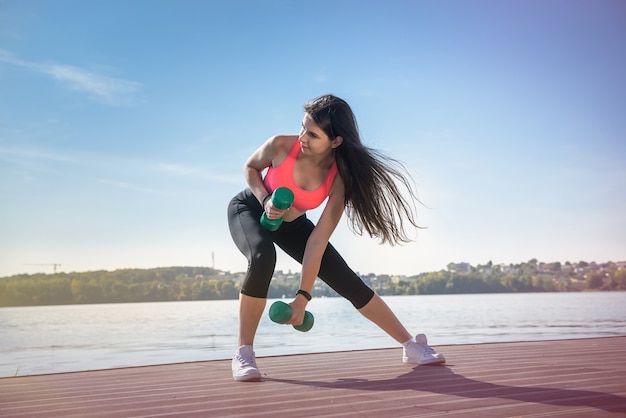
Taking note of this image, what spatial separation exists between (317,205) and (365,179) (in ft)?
0.96

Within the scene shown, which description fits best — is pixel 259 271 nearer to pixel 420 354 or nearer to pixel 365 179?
pixel 365 179

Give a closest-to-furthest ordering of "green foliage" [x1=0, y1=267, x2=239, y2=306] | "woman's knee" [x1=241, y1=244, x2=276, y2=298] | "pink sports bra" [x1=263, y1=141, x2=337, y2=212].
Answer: "woman's knee" [x1=241, y1=244, x2=276, y2=298]
"pink sports bra" [x1=263, y1=141, x2=337, y2=212]
"green foliage" [x1=0, y1=267, x2=239, y2=306]

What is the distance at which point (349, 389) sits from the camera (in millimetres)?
2355

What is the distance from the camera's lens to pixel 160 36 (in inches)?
875

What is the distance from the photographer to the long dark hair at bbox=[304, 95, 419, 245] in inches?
114

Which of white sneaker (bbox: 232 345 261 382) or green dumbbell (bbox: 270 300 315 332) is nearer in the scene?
green dumbbell (bbox: 270 300 315 332)

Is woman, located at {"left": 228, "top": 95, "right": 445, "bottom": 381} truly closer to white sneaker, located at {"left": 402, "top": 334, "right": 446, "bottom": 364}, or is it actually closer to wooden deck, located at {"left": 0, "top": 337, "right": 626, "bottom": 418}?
white sneaker, located at {"left": 402, "top": 334, "right": 446, "bottom": 364}

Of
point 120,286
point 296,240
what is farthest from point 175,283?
point 296,240

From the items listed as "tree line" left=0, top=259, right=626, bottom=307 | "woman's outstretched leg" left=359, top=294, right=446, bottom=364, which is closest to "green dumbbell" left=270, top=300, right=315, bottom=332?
"woman's outstretched leg" left=359, top=294, right=446, bottom=364

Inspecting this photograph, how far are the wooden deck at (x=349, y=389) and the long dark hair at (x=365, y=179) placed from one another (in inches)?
28.0

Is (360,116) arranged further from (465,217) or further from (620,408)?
(465,217)

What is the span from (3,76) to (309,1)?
3826 cm

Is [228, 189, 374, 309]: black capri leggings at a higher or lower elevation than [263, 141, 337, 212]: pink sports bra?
lower

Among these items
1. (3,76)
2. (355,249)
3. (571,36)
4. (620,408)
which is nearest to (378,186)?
(355,249)
